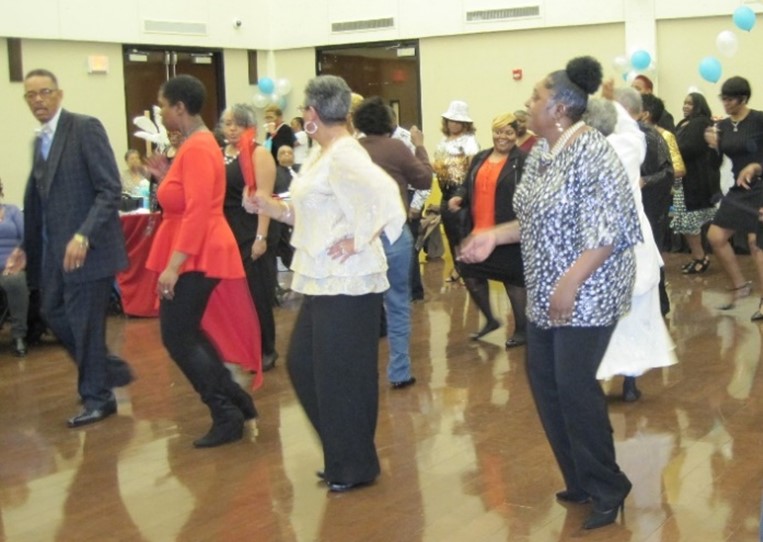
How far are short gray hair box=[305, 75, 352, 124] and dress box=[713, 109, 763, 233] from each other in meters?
4.29

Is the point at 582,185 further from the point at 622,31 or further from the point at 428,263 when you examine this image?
the point at 622,31

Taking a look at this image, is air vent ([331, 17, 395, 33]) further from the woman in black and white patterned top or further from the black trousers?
the woman in black and white patterned top

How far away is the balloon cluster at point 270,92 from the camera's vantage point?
1414cm

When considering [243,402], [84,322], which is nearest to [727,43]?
[243,402]

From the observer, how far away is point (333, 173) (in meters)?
4.01

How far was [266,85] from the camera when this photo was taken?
46.3 feet

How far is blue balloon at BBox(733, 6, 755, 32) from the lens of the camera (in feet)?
35.5

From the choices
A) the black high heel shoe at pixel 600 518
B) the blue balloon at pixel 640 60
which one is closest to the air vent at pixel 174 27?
the blue balloon at pixel 640 60

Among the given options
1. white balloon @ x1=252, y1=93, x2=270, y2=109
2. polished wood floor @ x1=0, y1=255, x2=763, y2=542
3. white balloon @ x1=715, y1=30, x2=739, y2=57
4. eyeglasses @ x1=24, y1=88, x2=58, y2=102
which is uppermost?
white balloon @ x1=715, y1=30, x2=739, y2=57

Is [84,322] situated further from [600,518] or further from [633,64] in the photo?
[633,64]

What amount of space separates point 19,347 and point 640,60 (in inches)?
285

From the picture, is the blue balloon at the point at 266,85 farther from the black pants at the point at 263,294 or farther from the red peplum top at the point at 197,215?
the red peplum top at the point at 197,215

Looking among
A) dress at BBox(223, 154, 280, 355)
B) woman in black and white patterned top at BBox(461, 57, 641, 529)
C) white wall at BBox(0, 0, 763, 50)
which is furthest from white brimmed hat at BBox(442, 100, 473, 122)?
woman in black and white patterned top at BBox(461, 57, 641, 529)

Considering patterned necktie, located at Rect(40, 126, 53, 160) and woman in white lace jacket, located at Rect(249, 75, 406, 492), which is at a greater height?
patterned necktie, located at Rect(40, 126, 53, 160)
